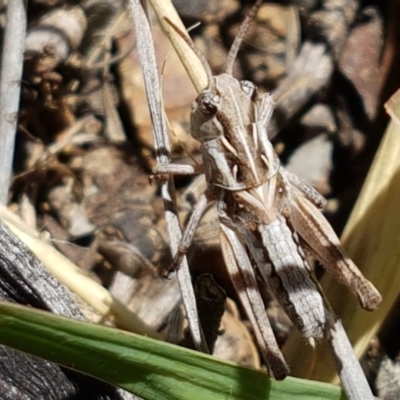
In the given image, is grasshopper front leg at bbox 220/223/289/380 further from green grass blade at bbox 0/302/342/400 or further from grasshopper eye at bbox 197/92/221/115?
grasshopper eye at bbox 197/92/221/115

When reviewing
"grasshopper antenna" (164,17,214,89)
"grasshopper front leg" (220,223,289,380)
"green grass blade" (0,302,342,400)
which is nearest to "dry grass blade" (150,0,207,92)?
"grasshopper antenna" (164,17,214,89)

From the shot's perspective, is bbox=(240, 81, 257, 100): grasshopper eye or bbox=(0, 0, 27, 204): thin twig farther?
bbox=(0, 0, 27, 204): thin twig

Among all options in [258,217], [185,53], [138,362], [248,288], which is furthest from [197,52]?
[138,362]

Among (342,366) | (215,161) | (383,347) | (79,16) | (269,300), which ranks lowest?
(383,347)

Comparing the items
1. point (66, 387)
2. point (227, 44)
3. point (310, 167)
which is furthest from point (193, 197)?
point (66, 387)

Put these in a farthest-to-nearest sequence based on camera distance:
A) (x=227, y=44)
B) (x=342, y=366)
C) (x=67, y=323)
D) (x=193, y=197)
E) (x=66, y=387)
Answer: (x=227, y=44), (x=193, y=197), (x=342, y=366), (x=66, y=387), (x=67, y=323)

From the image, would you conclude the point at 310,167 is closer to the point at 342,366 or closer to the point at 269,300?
the point at 269,300

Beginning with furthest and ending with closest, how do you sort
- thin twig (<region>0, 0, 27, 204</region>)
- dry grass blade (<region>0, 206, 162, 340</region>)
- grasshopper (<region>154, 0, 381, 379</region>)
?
thin twig (<region>0, 0, 27, 204</region>), dry grass blade (<region>0, 206, 162, 340</region>), grasshopper (<region>154, 0, 381, 379</region>)

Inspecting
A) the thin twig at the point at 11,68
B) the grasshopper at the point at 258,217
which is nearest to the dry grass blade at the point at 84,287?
the grasshopper at the point at 258,217
